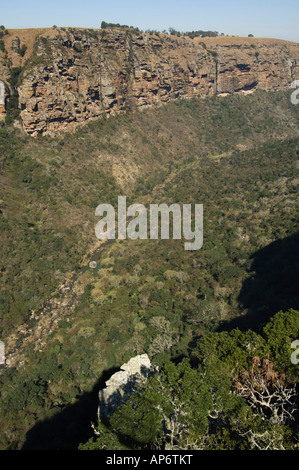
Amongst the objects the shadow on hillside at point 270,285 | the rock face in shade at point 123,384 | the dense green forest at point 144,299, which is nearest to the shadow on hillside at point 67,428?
the dense green forest at point 144,299

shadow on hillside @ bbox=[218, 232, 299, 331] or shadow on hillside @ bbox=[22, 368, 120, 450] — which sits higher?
shadow on hillside @ bbox=[218, 232, 299, 331]

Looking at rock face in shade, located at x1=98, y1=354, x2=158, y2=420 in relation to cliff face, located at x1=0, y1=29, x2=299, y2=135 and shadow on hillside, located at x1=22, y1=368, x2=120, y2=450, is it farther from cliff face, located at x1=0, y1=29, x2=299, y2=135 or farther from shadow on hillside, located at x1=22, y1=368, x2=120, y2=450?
cliff face, located at x1=0, y1=29, x2=299, y2=135

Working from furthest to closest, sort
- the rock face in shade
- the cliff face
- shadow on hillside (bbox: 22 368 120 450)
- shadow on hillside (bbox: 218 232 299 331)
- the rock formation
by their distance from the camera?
the cliff face
the rock formation
shadow on hillside (bbox: 218 232 299 331)
shadow on hillside (bbox: 22 368 120 450)
the rock face in shade

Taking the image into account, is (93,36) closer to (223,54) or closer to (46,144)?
(46,144)

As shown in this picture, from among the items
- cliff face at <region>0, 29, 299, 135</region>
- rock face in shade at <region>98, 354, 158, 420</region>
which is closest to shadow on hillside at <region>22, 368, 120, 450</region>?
rock face in shade at <region>98, 354, 158, 420</region>

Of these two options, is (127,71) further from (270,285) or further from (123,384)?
(123,384)

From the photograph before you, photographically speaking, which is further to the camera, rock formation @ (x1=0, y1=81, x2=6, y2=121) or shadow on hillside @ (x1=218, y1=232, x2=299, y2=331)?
rock formation @ (x1=0, y1=81, x2=6, y2=121)

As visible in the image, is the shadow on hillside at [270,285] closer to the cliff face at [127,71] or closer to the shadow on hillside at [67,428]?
the shadow on hillside at [67,428]
